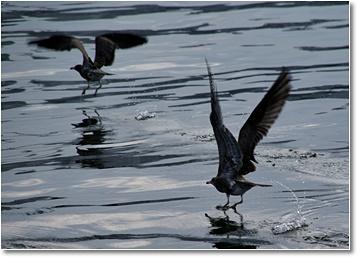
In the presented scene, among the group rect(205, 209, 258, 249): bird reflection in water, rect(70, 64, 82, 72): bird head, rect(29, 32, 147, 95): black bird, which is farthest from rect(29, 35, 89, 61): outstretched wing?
rect(205, 209, 258, 249): bird reflection in water

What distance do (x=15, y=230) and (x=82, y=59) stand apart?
2775 millimetres

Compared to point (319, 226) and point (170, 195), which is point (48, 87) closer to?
point (170, 195)

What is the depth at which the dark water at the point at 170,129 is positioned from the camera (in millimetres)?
6695

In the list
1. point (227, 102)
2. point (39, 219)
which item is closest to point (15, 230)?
point (39, 219)

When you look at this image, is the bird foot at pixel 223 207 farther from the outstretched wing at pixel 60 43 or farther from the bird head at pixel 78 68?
the bird head at pixel 78 68


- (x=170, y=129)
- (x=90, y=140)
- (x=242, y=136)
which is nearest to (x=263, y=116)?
(x=242, y=136)

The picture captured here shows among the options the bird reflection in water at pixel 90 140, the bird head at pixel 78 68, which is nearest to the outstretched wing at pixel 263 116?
the bird reflection in water at pixel 90 140

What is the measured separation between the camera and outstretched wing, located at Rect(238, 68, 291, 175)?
6.39m

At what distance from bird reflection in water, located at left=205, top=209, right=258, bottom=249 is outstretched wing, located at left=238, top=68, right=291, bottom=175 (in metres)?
0.34

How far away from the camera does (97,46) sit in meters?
8.83

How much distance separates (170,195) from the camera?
709cm

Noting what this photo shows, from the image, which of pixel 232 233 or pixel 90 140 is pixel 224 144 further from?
pixel 90 140

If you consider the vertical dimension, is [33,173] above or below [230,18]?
below

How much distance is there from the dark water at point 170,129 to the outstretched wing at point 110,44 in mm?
98
